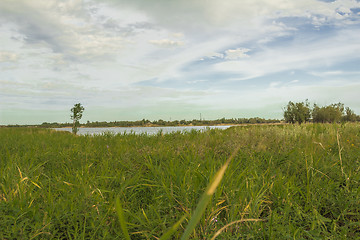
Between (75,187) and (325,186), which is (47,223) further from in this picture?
(325,186)

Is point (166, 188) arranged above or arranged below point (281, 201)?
above

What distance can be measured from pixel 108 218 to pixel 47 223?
53cm

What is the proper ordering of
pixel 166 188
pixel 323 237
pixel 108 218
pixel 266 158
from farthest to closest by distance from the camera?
pixel 266 158 < pixel 166 188 < pixel 108 218 < pixel 323 237

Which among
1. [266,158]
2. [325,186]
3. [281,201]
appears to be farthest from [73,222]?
[266,158]

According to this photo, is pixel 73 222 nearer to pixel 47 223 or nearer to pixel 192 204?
pixel 47 223

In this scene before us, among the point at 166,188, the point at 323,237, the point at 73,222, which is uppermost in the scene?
the point at 166,188

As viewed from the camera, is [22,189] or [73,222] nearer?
[73,222]

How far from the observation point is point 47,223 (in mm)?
2057

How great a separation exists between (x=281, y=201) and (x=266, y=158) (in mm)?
1816

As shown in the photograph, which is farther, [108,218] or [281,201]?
[281,201]

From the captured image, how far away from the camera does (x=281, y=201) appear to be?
2604 millimetres

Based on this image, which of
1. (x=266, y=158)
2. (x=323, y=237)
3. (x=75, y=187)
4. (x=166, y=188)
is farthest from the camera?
(x=266, y=158)

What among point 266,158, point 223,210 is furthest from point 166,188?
point 266,158

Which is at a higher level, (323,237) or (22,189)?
(22,189)
